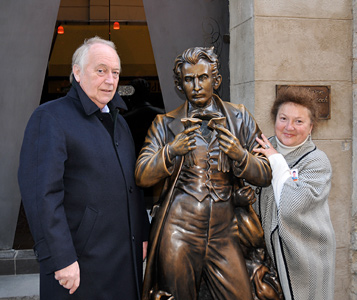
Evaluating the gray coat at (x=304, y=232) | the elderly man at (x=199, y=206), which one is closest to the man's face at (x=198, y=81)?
the elderly man at (x=199, y=206)

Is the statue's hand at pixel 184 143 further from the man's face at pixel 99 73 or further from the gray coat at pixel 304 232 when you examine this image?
the gray coat at pixel 304 232

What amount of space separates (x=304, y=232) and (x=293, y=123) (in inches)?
26.7

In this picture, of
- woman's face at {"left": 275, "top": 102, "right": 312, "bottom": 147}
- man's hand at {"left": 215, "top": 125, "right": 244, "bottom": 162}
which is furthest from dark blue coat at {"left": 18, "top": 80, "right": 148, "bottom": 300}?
woman's face at {"left": 275, "top": 102, "right": 312, "bottom": 147}

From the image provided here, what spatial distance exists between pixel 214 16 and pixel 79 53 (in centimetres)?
248

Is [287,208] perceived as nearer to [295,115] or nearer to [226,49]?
[295,115]

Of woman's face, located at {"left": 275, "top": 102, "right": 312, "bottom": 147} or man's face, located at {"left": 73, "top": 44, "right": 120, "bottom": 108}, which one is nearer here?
man's face, located at {"left": 73, "top": 44, "right": 120, "bottom": 108}

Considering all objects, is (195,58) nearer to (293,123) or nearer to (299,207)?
(293,123)

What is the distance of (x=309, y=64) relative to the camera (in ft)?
13.1

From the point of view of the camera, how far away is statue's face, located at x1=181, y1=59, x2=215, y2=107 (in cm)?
250

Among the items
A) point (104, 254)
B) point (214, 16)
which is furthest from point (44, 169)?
point (214, 16)

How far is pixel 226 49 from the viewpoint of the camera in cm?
454

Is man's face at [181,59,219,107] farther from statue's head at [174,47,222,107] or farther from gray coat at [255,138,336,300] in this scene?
gray coat at [255,138,336,300]

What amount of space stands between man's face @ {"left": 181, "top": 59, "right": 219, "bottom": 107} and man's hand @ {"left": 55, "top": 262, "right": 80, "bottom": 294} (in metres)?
1.15

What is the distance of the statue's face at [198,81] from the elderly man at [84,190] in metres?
0.41
